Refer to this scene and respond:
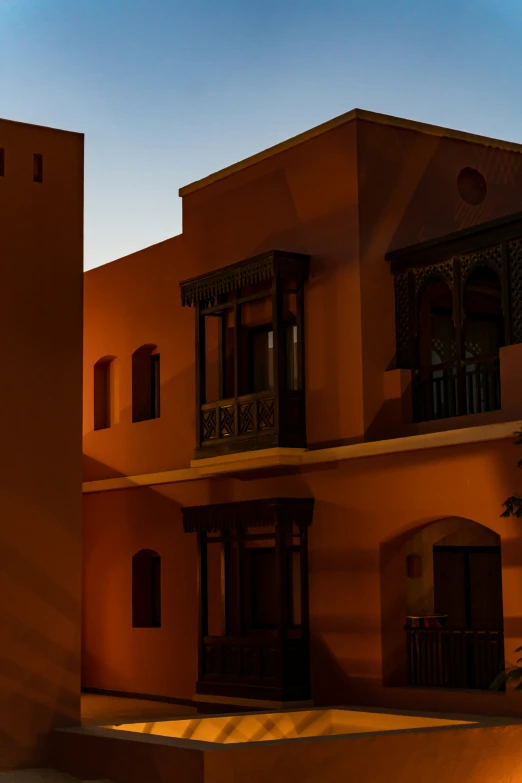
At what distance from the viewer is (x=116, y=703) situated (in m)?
20.6

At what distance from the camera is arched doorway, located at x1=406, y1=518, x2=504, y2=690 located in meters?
16.8

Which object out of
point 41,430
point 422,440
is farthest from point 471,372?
point 41,430

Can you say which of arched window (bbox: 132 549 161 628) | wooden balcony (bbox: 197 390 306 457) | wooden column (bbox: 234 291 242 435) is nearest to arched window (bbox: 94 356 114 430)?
arched window (bbox: 132 549 161 628)

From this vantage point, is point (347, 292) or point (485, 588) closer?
point (347, 292)

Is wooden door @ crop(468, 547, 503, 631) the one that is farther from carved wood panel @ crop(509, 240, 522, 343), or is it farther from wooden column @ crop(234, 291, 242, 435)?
carved wood panel @ crop(509, 240, 522, 343)

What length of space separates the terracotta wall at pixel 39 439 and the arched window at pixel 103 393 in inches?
330

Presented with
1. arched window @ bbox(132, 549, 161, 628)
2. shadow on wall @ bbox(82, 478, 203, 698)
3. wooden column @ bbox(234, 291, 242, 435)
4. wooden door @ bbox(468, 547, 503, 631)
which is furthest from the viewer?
arched window @ bbox(132, 549, 161, 628)

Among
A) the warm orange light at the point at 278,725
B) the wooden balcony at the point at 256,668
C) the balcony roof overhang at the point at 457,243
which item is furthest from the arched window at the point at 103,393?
the warm orange light at the point at 278,725

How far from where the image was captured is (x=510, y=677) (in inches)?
584

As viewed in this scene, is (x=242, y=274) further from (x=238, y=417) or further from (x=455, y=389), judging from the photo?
(x=455, y=389)

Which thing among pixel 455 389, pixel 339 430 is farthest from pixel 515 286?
pixel 339 430

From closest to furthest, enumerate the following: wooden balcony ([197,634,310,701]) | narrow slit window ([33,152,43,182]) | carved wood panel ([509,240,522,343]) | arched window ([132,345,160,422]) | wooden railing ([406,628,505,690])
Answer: narrow slit window ([33,152,43,182]) → carved wood panel ([509,240,522,343]) → wooden railing ([406,628,505,690]) → wooden balcony ([197,634,310,701]) → arched window ([132,345,160,422])

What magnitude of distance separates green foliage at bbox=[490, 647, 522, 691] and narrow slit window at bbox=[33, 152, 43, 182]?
7.77 metres

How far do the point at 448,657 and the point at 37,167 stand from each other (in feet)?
26.5
